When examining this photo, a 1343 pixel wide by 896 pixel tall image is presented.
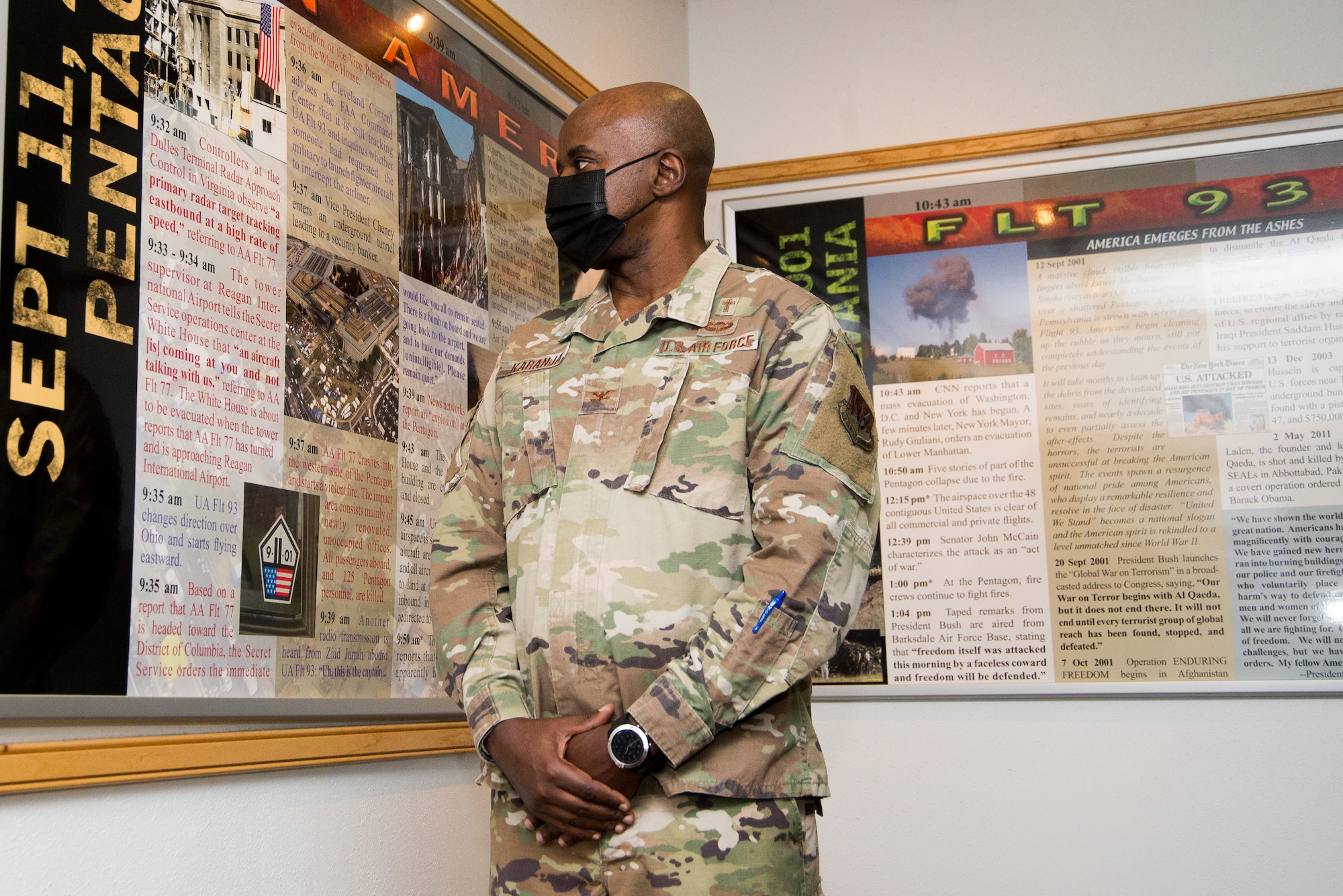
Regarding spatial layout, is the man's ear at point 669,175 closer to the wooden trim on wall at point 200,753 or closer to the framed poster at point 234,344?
the framed poster at point 234,344

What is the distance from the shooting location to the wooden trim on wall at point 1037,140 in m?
2.65

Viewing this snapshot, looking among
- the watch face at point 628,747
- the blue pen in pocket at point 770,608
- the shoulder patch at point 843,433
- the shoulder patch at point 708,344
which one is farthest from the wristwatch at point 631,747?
the shoulder patch at point 708,344

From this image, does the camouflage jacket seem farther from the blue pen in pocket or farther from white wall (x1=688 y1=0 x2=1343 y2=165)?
white wall (x1=688 y1=0 x2=1343 y2=165)

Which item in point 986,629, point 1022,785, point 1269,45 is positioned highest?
point 1269,45

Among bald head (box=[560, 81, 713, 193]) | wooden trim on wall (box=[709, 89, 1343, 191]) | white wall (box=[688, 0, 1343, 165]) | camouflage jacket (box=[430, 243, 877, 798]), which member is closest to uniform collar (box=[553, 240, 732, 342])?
camouflage jacket (box=[430, 243, 877, 798])

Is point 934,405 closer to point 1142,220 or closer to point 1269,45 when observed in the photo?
point 1142,220

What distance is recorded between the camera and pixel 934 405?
2.79 metres

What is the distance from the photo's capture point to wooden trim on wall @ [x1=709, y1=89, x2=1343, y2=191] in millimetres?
2652

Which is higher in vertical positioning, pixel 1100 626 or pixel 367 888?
pixel 1100 626

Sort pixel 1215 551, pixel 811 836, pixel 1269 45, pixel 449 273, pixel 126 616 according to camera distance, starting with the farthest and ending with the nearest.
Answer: pixel 1269 45
pixel 1215 551
pixel 449 273
pixel 811 836
pixel 126 616

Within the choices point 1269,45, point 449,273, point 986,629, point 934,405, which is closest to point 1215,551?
point 986,629

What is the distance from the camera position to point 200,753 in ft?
4.42

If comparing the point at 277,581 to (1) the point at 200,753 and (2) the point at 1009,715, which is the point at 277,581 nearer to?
(1) the point at 200,753

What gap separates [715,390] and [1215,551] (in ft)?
5.31
